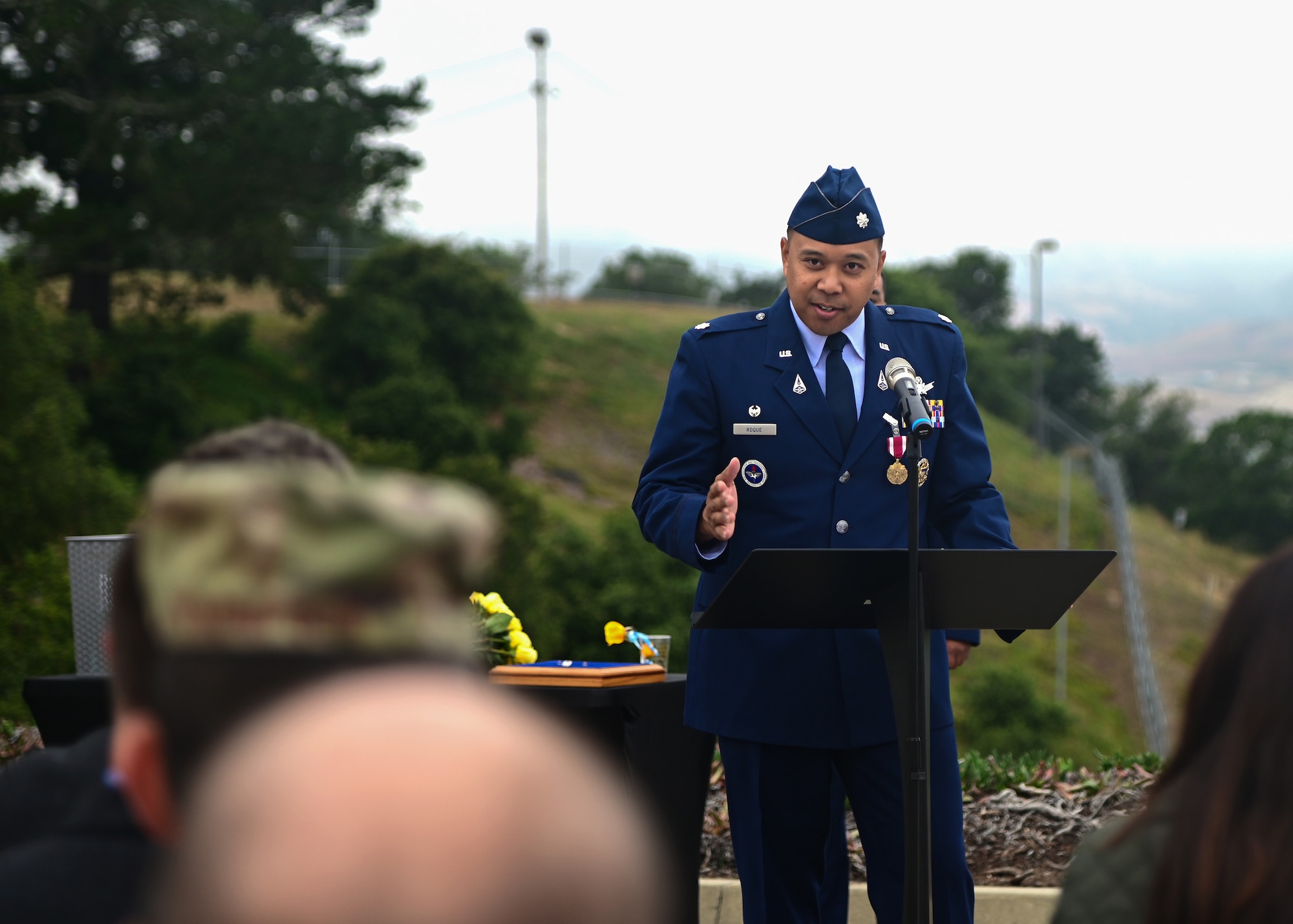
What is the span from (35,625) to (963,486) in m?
13.5

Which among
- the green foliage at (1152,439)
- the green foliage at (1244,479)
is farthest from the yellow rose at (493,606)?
the green foliage at (1152,439)

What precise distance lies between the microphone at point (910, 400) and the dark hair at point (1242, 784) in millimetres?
1582

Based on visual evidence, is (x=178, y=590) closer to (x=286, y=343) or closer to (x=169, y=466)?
(x=169, y=466)

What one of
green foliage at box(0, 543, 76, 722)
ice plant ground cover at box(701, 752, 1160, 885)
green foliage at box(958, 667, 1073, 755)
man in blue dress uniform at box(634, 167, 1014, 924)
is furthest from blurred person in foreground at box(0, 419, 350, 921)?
green foliage at box(958, 667, 1073, 755)

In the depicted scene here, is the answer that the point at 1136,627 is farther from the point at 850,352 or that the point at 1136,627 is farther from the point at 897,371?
the point at 897,371

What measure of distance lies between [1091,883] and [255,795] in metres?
0.98

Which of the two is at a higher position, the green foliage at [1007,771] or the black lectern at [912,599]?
the black lectern at [912,599]

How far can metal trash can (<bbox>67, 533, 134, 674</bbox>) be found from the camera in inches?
163

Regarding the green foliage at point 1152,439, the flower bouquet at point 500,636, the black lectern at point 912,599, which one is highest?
the black lectern at point 912,599

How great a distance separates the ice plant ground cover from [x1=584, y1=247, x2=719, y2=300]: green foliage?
68.1 metres

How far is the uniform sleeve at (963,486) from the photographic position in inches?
143

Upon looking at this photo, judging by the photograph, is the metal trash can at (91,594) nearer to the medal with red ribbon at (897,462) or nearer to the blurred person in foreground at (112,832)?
the medal with red ribbon at (897,462)

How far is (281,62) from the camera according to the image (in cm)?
3083

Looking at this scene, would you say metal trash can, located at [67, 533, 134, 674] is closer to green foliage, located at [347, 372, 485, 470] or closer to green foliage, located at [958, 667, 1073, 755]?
green foliage, located at [347, 372, 485, 470]
